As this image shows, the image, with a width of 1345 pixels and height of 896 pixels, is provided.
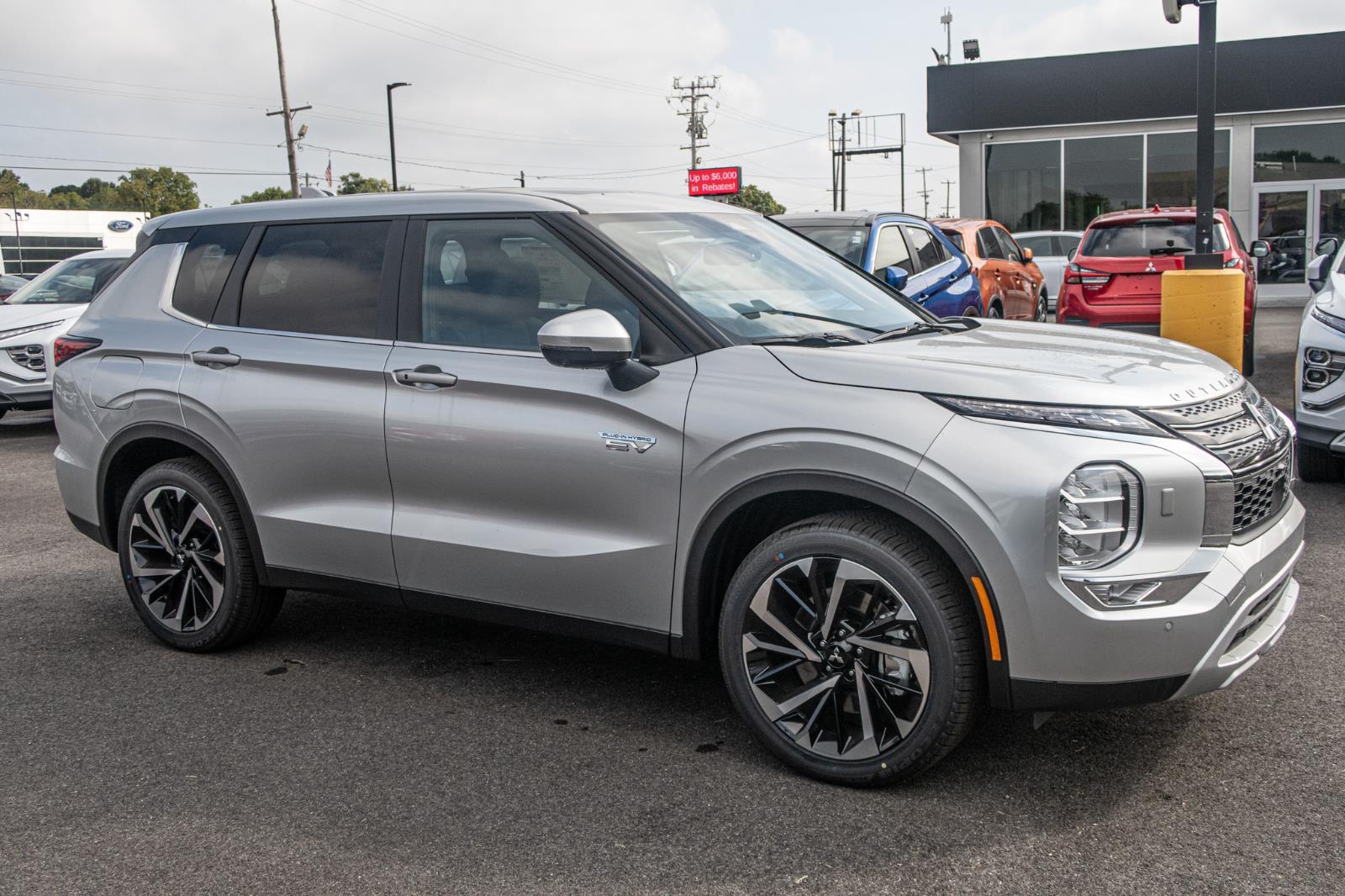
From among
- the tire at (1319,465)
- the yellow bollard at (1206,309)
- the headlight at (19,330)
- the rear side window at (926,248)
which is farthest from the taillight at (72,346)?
the yellow bollard at (1206,309)

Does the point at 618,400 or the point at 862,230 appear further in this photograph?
the point at 862,230

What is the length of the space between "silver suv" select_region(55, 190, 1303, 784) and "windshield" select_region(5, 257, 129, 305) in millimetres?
8934

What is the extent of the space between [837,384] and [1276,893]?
5.38 feet

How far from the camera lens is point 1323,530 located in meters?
6.27

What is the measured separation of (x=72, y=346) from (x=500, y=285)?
2.14 m

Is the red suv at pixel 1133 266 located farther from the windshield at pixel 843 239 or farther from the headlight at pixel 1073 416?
the headlight at pixel 1073 416

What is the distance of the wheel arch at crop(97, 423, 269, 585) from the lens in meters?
4.69

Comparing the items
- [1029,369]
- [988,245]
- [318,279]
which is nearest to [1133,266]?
[988,245]

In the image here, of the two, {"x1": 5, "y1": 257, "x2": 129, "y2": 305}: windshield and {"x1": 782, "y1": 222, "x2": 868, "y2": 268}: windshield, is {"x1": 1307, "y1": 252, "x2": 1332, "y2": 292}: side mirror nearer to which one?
{"x1": 782, "y1": 222, "x2": 868, "y2": 268}: windshield

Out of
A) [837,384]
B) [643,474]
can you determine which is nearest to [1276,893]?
[837,384]

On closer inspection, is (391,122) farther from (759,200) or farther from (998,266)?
(759,200)

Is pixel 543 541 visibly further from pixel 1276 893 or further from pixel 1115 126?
pixel 1115 126

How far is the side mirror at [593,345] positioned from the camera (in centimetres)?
360

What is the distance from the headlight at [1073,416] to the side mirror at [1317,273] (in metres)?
5.59
